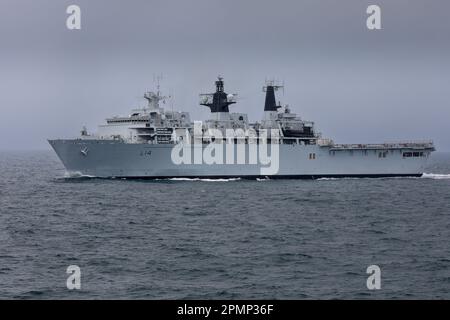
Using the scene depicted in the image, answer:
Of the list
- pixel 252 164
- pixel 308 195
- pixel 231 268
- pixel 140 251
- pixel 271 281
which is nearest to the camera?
pixel 271 281

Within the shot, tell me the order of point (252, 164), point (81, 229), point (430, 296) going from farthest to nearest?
point (252, 164) < point (81, 229) < point (430, 296)

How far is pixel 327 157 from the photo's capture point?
186ft

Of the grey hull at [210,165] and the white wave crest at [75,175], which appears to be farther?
the white wave crest at [75,175]

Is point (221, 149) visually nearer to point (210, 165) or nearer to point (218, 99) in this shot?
point (210, 165)

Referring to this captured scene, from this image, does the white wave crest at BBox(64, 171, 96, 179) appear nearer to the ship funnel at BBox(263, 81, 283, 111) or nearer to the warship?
the warship

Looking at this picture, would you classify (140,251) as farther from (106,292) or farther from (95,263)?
(106,292)

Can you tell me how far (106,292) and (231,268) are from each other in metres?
4.46

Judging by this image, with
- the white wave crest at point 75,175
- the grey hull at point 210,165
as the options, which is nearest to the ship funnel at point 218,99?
the grey hull at point 210,165

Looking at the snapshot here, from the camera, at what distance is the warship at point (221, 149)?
48.9 meters

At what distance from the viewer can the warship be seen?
48938 mm

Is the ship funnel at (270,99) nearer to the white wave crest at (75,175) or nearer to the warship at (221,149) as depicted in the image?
the warship at (221,149)

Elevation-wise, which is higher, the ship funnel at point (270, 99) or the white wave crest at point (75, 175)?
the ship funnel at point (270, 99)
